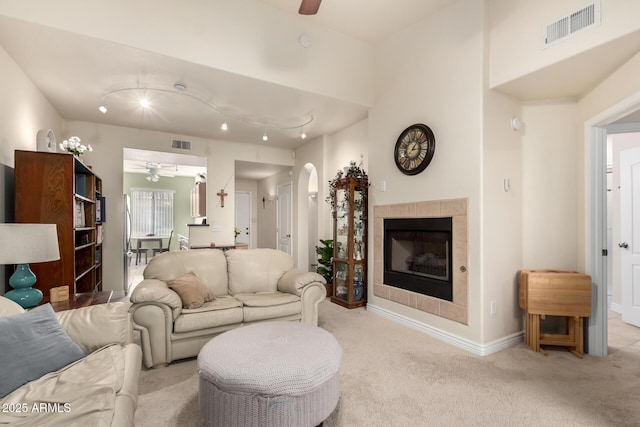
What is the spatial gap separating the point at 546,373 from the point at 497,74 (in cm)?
258

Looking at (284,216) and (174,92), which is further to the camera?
(284,216)

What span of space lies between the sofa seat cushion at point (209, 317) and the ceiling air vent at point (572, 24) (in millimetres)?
3445

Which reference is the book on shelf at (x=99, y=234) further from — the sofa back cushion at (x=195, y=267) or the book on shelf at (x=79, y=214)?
the sofa back cushion at (x=195, y=267)

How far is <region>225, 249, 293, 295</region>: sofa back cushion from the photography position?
3.31m

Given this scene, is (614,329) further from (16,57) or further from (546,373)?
(16,57)

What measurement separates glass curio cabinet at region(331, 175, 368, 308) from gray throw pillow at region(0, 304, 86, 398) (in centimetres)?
314

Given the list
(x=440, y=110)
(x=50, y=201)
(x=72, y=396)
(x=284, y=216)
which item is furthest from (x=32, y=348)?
(x=284, y=216)

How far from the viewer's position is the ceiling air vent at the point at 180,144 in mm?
5234

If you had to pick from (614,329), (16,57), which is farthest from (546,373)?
(16,57)

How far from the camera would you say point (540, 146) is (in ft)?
10.1

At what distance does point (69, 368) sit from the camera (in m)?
1.46

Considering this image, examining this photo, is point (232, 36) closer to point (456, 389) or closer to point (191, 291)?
point (191, 291)

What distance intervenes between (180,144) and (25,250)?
147 inches

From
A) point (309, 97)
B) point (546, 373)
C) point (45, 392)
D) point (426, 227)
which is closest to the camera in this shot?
point (45, 392)
